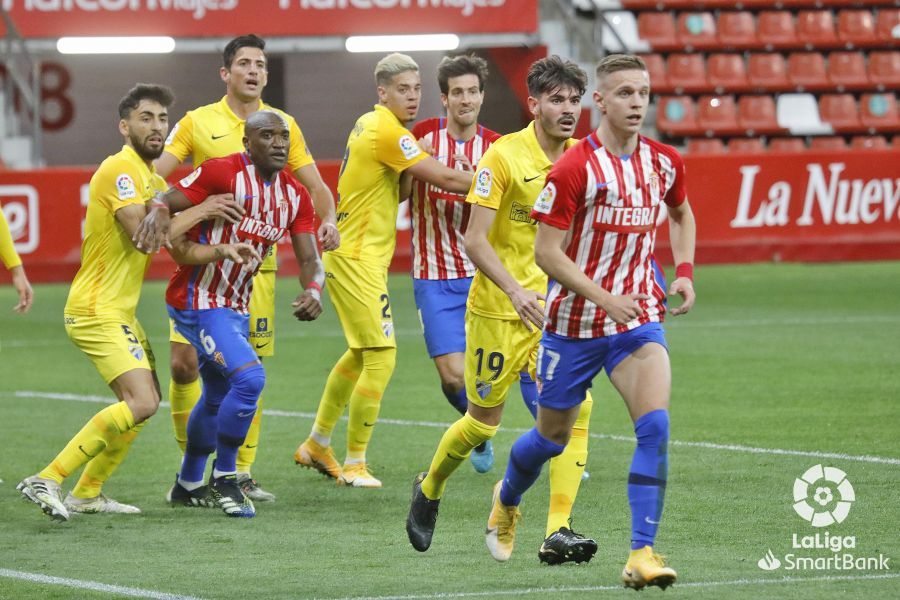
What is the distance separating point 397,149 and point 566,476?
2.59 m

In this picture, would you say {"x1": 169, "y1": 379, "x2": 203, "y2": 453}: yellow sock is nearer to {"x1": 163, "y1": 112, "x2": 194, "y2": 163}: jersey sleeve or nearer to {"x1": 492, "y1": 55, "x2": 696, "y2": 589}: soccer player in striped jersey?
{"x1": 163, "y1": 112, "x2": 194, "y2": 163}: jersey sleeve

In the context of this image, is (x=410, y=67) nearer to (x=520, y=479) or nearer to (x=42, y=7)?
(x=520, y=479)

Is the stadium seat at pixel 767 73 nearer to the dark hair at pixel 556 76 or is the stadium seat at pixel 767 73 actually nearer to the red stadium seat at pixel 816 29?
the red stadium seat at pixel 816 29

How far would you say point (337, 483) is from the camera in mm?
8570

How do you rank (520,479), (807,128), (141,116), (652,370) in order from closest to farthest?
(652,370)
(520,479)
(141,116)
(807,128)

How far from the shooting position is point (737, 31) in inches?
953

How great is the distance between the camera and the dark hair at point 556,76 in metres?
6.85

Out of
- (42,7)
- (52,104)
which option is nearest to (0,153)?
(42,7)

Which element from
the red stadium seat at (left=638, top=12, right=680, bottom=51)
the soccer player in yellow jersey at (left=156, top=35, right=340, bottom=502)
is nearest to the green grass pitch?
the soccer player in yellow jersey at (left=156, top=35, right=340, bottom=502)

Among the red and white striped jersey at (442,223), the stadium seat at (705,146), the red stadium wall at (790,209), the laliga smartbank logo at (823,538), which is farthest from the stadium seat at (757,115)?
the laliga smartbank logo at (823,538)

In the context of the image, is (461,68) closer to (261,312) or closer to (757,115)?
(261,312)

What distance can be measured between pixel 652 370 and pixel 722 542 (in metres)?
1.15

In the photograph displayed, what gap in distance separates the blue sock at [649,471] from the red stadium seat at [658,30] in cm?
1876

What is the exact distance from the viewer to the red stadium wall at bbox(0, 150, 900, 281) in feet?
65.5
